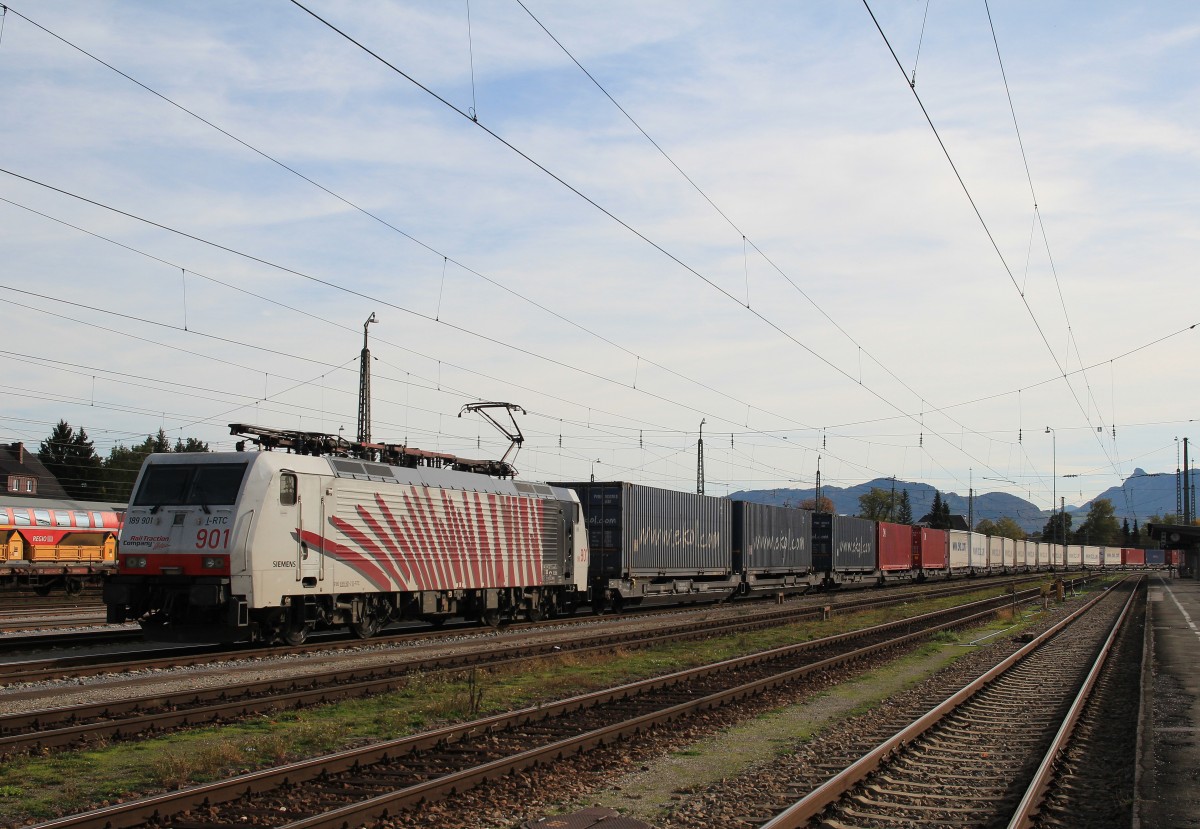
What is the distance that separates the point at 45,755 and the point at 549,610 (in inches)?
728

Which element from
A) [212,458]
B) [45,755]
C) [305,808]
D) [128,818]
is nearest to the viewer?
[128,818]

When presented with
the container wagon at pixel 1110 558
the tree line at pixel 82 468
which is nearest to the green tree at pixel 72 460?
the tree line at pixel 82 468

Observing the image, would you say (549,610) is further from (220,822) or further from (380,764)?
(220,822)

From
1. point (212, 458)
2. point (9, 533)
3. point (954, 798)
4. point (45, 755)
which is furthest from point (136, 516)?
point (9, 533)

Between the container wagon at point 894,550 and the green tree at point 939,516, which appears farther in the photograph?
the green tree at point 939,516

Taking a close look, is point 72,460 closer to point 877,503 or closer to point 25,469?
point 25,469

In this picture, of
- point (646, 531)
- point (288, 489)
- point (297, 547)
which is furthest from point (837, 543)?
point (288, 489)

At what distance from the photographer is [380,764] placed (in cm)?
946

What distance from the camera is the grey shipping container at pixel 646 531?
96.1 ft

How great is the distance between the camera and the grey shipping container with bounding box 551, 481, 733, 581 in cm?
2928

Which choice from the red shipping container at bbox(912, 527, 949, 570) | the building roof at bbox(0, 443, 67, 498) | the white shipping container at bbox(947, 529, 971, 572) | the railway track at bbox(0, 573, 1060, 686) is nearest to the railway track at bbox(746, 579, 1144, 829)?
the railway track at bbox(0, 573, 1060, 686)

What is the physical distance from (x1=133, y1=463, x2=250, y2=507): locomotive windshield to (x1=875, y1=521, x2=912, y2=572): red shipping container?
135 feet

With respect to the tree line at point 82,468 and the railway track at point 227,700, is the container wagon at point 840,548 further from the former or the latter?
the tree line at point 82,468

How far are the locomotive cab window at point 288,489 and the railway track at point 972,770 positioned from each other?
420 inches
